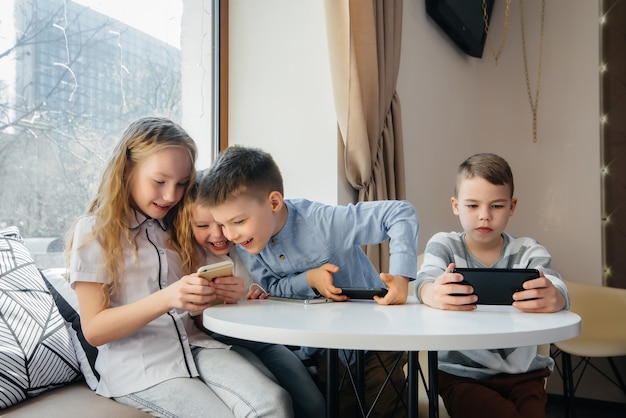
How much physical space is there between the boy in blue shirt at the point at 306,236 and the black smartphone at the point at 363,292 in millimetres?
18

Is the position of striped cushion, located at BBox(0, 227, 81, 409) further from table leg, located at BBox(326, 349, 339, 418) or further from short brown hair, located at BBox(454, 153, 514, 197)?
short brown hair, located at BBox(454, 153, 514, 197)

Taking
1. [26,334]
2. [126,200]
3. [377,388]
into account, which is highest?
[126,200]

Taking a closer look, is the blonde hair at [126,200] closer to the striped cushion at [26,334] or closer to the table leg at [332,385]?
the striped cushion at [26,334]

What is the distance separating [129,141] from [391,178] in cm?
123

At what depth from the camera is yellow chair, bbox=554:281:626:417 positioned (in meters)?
2.46

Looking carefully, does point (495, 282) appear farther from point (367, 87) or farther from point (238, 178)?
point (367, 87)

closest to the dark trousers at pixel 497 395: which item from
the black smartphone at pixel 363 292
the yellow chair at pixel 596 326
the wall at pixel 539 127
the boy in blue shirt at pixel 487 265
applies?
the boy in blue shirt at pixel 487 265

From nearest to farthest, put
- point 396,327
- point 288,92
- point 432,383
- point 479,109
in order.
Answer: point 396,327
point 432,383
point 288,92
point 479,109

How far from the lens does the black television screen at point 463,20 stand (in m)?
2.85

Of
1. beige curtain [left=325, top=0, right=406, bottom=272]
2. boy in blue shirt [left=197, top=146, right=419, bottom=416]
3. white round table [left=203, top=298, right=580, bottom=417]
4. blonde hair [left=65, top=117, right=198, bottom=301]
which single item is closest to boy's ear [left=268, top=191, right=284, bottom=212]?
boy in blue shirt [left=197, top=146, right=419, bottom=416]

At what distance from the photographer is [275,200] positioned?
1577 mm

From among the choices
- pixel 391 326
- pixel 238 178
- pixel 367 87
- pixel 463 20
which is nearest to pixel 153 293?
pixel 238 178

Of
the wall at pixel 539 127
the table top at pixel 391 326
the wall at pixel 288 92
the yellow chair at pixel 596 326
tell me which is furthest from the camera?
the wall at pixel 539 127

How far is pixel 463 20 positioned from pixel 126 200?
2284 millimetres
